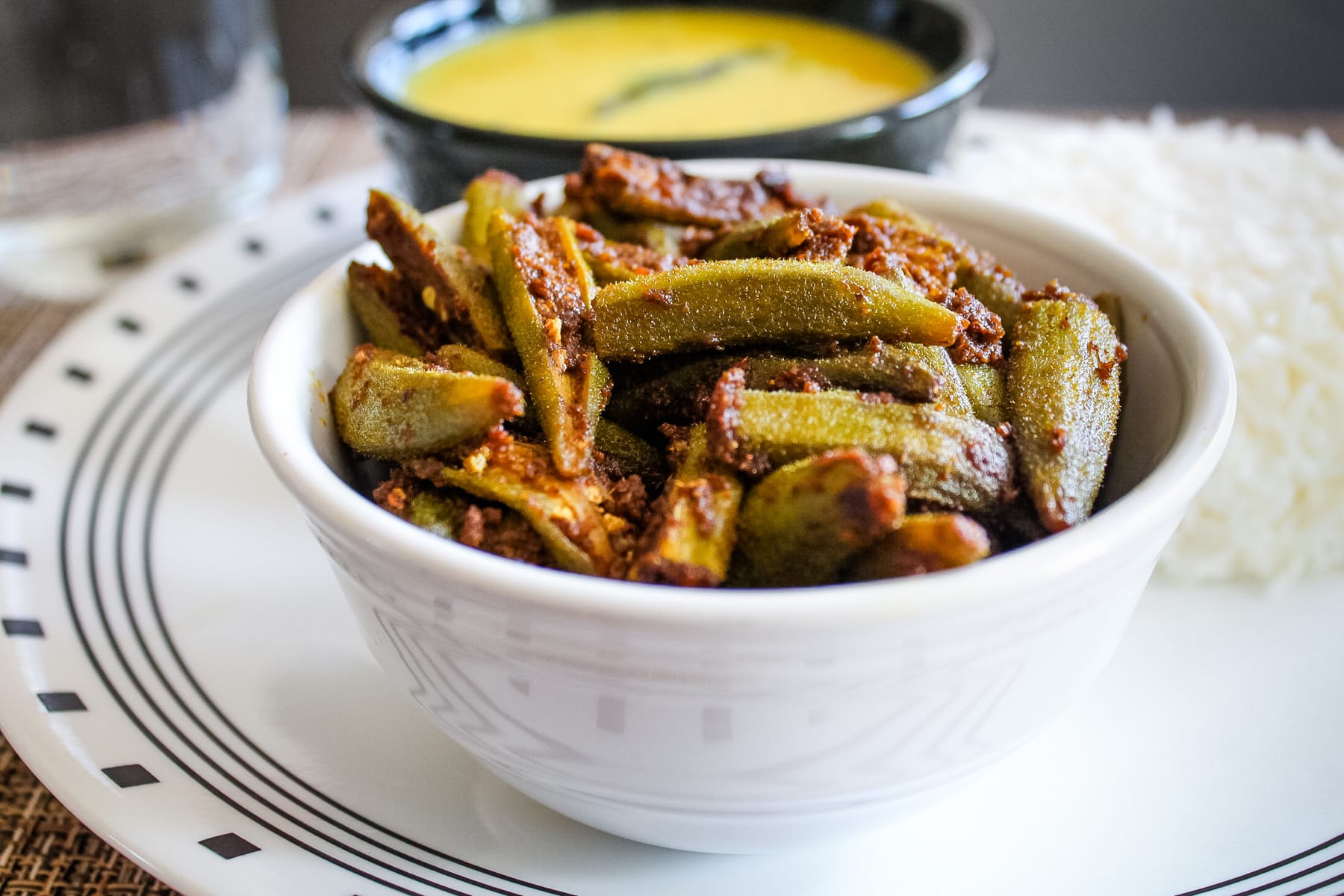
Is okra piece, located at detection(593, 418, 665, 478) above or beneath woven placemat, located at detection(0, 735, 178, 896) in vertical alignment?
above

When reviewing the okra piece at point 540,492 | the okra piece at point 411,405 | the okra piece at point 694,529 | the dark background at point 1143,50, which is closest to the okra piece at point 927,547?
the okra piece at point 694,529

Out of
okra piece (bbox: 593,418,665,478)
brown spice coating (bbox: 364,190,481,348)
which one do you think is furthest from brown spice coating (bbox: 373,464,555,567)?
brown spice coating (bbox: 364,190,481,348)

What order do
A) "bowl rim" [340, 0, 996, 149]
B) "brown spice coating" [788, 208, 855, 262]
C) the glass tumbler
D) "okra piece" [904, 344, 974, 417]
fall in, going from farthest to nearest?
the glass tumbler → "bowl rim" [340, 0, 996, 149] → "brown spice coating" [788, 208, 855, 262] → "okra piece" [904, 344, 974, 417]

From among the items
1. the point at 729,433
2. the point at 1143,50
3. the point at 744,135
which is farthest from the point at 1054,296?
the point at 1143,50

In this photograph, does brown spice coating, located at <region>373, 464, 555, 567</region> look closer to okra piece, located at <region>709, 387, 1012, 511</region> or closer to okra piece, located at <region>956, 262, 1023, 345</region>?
okra piece, located at <region>709, 387, 1012, 511</region>

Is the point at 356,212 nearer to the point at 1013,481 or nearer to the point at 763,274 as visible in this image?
the point at 763,274

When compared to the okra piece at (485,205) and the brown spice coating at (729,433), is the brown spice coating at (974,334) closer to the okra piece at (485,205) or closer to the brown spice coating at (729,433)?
the brown spice coating at (729,433)
